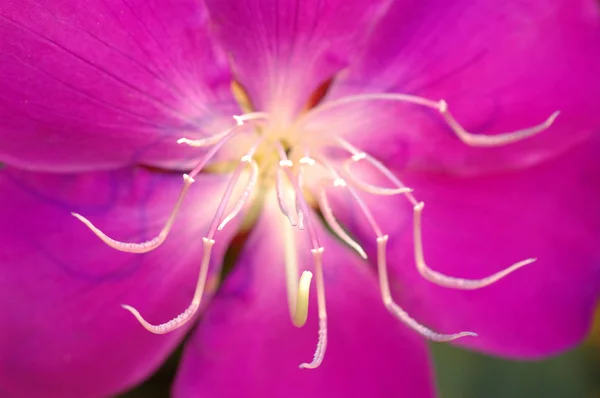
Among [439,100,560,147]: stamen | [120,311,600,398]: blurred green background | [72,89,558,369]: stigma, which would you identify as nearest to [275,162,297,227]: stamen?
[72,89,558,369]: stigma

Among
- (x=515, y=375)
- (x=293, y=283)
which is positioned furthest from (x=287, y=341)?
(x=515, y=375)

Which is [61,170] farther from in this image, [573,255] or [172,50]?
[573,255]

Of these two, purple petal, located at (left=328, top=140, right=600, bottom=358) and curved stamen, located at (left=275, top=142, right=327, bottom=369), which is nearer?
curved stamen, located at (left=275, top=142, right=327, bottom=369)

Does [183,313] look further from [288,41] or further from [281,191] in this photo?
[288,41]

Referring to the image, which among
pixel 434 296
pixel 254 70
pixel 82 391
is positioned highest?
pixel 254 70

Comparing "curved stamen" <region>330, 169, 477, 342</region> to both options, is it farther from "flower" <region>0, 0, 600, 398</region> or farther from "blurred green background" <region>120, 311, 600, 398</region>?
"blurred green background" <region>120, 311, 600, 398</region>

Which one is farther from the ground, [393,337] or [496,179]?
[496,179]

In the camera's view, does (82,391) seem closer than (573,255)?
Yes

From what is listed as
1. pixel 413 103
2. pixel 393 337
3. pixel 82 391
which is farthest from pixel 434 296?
pixel 82 391
